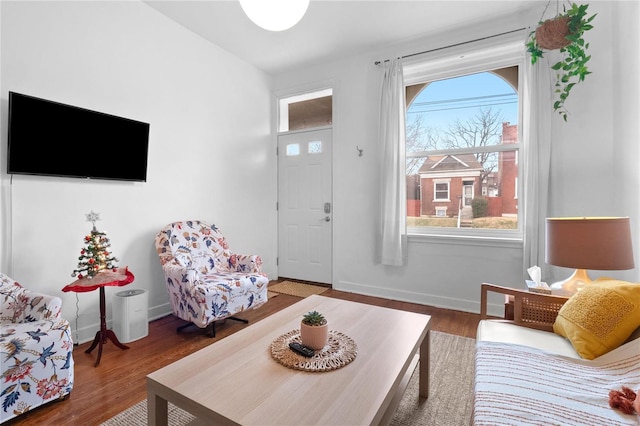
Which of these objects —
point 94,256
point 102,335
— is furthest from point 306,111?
point 102,335

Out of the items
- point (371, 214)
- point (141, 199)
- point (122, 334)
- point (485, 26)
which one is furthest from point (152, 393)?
point (485, 26)

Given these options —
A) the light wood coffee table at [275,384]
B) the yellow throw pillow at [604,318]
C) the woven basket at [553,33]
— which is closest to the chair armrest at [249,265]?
the light wood coffee table at [275,384]

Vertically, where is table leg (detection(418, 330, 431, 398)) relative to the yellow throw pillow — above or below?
below

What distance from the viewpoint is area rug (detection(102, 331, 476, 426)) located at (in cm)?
154

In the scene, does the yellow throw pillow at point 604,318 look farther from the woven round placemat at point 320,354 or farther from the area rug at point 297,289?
the area rug at point 297,289

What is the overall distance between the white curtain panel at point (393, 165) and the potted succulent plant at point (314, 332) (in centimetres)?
222

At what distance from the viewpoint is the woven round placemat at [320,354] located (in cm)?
123

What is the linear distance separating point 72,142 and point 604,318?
133 inches

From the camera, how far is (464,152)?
10.7 feet

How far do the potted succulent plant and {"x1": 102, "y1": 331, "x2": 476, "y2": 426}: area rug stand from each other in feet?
1.74

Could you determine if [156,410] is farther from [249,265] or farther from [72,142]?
[72,142]

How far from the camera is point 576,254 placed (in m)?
1.72

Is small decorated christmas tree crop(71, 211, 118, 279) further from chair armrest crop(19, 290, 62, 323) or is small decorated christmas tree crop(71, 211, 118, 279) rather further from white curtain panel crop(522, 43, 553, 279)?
white curtain panel crop(522, 43, 553, 279)

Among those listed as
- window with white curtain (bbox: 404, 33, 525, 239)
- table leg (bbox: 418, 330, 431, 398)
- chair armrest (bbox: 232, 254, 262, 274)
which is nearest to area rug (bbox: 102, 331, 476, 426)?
table leg (bbox: 418, 330, 431, 398)
